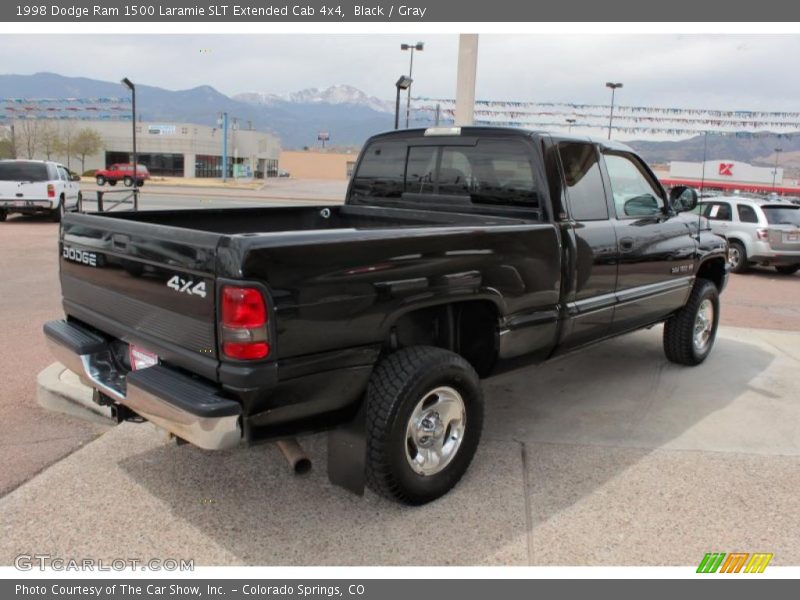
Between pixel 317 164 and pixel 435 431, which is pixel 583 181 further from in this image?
pixel 317 164

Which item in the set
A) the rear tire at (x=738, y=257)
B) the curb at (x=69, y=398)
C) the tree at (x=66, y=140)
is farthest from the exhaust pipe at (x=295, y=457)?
the tree at (x=66, y=140)

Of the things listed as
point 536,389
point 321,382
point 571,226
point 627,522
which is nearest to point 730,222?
point 536,389

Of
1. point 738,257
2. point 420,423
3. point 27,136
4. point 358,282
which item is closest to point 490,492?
point 420,423

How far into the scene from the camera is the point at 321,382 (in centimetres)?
291

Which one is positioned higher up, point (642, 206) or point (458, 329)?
point (642, 206)

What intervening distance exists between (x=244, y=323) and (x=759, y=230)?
13373 millimetres

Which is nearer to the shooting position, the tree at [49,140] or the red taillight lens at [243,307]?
the red taillight lens at [243,307]

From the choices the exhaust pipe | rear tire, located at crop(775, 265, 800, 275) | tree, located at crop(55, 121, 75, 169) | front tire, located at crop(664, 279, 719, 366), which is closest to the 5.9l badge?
the exhaust pipe

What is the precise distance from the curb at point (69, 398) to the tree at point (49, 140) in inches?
3040

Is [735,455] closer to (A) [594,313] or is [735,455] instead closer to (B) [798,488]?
(B) [798,488]

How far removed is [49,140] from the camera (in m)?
72.4

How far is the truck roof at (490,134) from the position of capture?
4235mm

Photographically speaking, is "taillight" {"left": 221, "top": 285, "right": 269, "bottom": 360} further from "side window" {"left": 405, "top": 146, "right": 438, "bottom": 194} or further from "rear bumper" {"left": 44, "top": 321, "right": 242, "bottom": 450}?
"side window" {"left": 405, "top": 146, "right": 438, "bottom": 194}

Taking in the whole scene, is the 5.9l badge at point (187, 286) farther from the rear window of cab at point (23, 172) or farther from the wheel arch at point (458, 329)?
the rear window of cab at point (23, 172)
